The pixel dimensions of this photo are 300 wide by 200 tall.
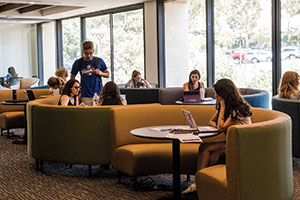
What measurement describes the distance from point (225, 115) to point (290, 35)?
17.5ft

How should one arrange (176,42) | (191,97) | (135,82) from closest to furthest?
(191,97) → (135,82) → (176,42)

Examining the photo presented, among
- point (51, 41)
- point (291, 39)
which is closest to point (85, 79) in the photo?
point (291, 39)

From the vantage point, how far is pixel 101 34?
15766mm

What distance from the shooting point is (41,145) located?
6273 mm

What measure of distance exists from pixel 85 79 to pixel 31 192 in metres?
2.59

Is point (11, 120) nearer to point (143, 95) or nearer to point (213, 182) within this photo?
point (143, 95)

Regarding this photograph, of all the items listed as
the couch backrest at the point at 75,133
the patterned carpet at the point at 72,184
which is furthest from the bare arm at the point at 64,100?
the patterned carpet at the point at 72,184

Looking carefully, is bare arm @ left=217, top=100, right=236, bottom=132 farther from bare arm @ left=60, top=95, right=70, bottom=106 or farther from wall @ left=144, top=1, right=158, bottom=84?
wall @ left=144, top=1, right=158, bottom=84

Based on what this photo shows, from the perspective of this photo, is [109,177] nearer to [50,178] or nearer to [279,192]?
[50,178]

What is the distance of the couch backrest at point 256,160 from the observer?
12.6ft

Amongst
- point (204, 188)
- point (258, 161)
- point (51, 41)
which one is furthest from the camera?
point (51, 41)

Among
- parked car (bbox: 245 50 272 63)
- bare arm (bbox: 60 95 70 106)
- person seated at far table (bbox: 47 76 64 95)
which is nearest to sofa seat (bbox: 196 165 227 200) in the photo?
bare arm (bbox: 60 95 70 106)

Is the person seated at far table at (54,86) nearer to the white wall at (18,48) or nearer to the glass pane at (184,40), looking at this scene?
the glass pane at (184,40)

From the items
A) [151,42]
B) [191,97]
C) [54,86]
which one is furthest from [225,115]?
[151,42]
